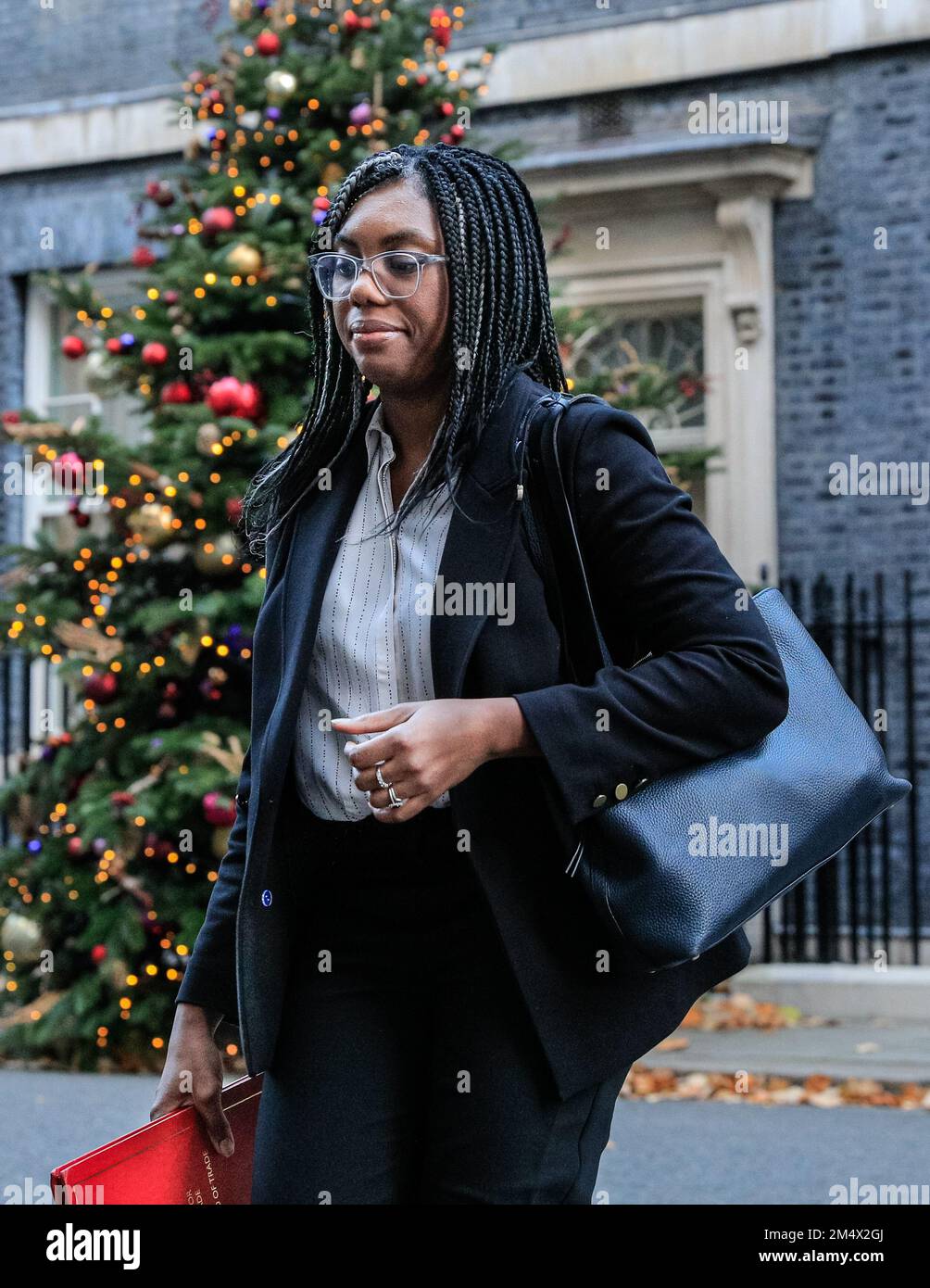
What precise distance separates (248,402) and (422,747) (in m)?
5.60

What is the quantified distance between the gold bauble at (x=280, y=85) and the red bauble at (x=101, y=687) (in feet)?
8.49

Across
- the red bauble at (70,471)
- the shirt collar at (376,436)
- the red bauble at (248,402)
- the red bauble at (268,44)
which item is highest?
the red bauble at (268,44)

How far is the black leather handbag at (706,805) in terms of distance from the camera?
204cm

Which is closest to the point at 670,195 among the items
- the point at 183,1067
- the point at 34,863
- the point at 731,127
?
the point at 731,127

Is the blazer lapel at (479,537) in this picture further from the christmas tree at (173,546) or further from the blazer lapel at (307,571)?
the christmas tree at (173,546)

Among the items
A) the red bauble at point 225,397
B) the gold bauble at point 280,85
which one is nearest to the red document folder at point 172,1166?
the red bauble at point 225,397

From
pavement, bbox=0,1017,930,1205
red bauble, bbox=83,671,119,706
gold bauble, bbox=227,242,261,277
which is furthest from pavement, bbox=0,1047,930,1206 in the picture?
gold bauble, bbox=227,242,261,277

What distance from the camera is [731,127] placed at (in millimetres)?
9953

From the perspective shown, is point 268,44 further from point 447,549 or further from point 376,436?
point 447,549

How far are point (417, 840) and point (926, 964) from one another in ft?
24.9

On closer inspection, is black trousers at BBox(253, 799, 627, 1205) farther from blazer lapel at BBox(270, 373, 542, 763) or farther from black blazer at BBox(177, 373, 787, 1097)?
blazer lapel at BBox(270, 373, 542, 763)

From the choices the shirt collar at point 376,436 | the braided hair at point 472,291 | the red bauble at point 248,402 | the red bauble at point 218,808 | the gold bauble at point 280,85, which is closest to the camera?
the braided hair at point 472,291

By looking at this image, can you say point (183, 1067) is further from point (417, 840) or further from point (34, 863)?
point (34, 863)

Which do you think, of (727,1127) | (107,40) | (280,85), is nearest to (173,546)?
(280,85)
